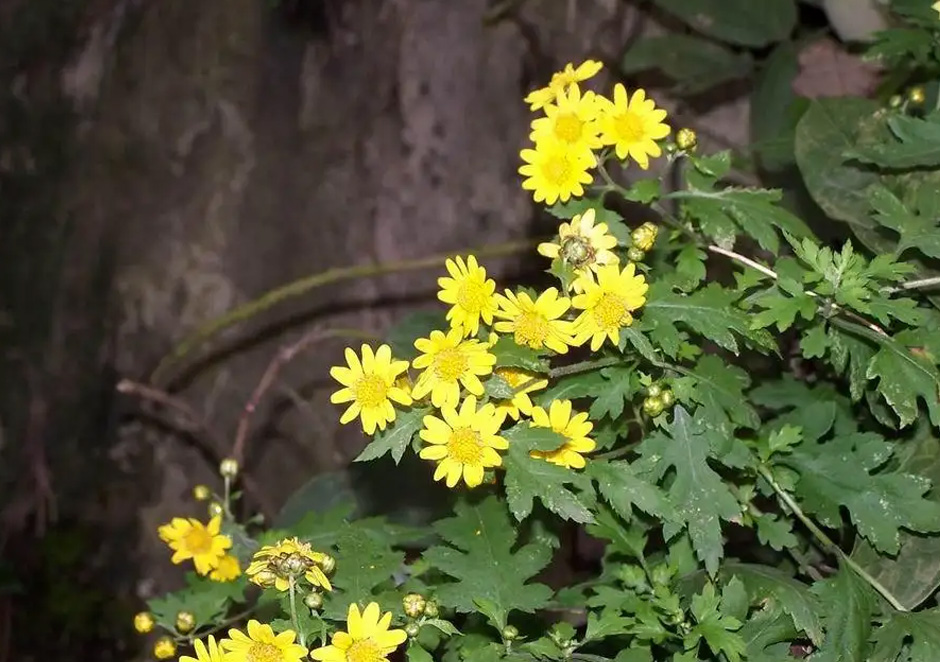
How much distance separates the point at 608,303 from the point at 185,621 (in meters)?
0.56

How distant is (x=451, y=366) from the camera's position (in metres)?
0.81

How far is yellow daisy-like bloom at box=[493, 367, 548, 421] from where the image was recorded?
85cm

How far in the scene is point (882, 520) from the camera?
921mm

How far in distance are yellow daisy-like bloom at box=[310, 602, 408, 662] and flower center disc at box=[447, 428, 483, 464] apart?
0.48 ft

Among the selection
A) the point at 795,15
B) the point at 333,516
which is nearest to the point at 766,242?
the point at 333,516

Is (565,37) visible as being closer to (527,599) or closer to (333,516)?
(333,516)

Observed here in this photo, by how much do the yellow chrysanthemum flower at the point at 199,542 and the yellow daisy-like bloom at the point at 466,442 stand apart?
380 millimetres

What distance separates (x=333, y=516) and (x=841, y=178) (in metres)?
0.71

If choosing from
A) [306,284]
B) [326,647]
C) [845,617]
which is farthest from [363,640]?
[306,284]

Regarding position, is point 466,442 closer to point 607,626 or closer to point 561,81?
point 607,626

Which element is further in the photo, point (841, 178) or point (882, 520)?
point (841, 178)

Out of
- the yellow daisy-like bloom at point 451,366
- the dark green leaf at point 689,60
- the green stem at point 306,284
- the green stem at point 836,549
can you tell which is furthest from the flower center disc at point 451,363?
Result: the dark green leaf at point 689,60

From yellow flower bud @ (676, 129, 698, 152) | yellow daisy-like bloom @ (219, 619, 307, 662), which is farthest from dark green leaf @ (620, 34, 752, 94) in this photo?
yellow daisy-like bloom @ (219, 619, 307, 662)

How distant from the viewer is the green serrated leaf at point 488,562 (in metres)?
0.88
